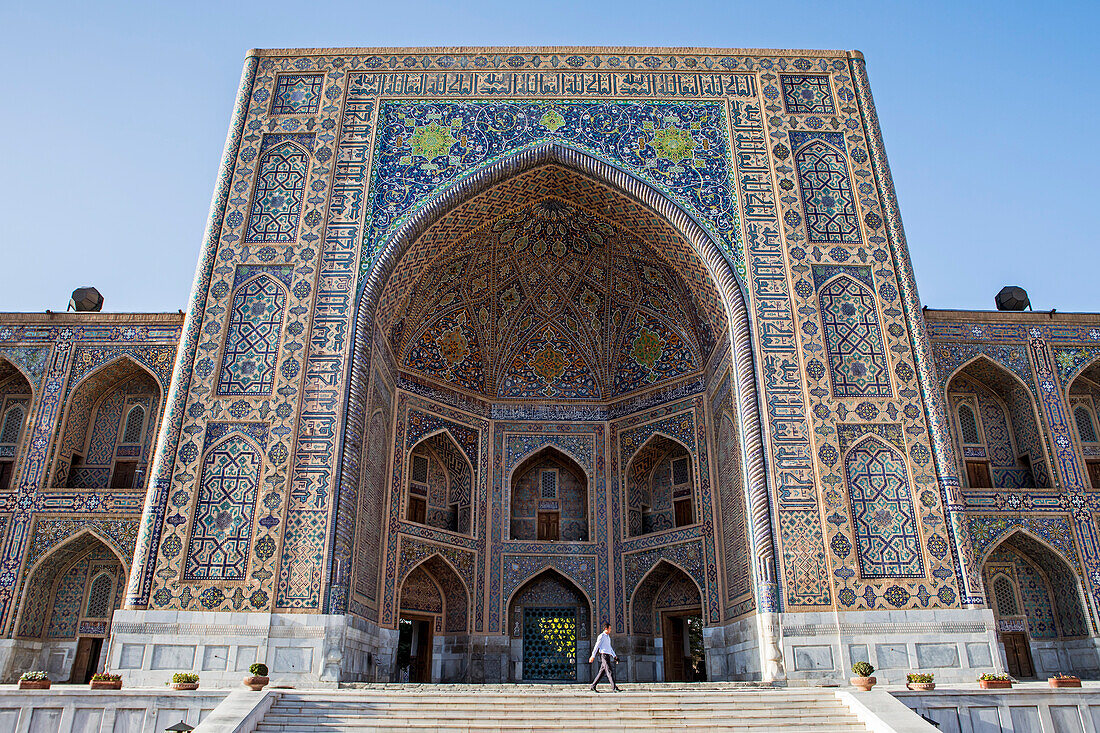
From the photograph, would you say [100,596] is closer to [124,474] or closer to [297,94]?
[124,474]

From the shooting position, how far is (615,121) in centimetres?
1259

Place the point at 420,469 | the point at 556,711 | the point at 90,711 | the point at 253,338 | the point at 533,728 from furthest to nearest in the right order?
the point at 420,469 < the point at 253,338 < the point at 556,711 < the point at 90,711 < the point at 533,728

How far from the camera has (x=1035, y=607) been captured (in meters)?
12.6

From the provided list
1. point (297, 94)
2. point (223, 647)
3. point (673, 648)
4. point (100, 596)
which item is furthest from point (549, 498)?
point (297, 94)

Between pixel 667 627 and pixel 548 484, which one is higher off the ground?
pixel 548 484

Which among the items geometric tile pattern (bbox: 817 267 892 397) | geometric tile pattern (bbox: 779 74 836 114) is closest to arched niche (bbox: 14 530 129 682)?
geometric tile pattern (bbox: 817 267 892 397)

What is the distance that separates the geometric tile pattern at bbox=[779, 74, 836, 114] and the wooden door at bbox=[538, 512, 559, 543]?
7.73 m

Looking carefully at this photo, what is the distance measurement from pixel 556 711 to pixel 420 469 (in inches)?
265

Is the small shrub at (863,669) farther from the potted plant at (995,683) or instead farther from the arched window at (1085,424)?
the arched window at (1085,424)

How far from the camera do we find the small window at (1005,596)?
12.6 m

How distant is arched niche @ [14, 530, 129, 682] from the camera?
12203mm

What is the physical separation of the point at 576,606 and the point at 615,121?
25.9 feet

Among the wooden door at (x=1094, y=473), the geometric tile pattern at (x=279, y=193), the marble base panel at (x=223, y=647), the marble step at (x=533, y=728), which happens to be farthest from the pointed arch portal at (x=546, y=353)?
the wooden door at (x=1094, y=473)

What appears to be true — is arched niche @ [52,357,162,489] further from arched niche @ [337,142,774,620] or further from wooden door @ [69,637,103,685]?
arched niche @ [337,142,774,620]
